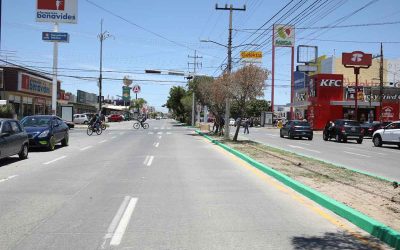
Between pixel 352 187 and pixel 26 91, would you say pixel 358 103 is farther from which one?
pixel 352 187

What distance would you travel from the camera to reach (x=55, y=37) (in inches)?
1748

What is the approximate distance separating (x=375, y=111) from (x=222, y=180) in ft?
166

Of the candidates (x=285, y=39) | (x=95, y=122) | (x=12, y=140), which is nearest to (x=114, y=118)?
(x=285, y=39)

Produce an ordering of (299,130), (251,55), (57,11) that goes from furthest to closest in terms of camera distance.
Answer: (251,55) → (57,11) → (299,130)

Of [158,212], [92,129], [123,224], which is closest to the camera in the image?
[123,224]

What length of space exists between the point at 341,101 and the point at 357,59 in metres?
5.48

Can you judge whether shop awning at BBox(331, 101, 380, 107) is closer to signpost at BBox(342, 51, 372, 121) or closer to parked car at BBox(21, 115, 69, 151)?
signpost at BBox(342, 51, 372, 121)

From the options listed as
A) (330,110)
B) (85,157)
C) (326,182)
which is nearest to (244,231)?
(326,182)

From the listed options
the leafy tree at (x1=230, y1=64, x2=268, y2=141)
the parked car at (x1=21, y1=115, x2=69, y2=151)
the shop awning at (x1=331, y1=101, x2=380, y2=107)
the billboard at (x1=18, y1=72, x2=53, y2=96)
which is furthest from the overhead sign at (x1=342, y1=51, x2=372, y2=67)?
the parked car at (x1=21, y1=115, x2=69, y2=151)

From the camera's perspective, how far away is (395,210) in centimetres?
820

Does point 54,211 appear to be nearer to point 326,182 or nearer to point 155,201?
point 155,201

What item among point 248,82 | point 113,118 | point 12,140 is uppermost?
point 248,82

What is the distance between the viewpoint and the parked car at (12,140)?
15295 millimetres

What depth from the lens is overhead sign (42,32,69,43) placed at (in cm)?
4419
